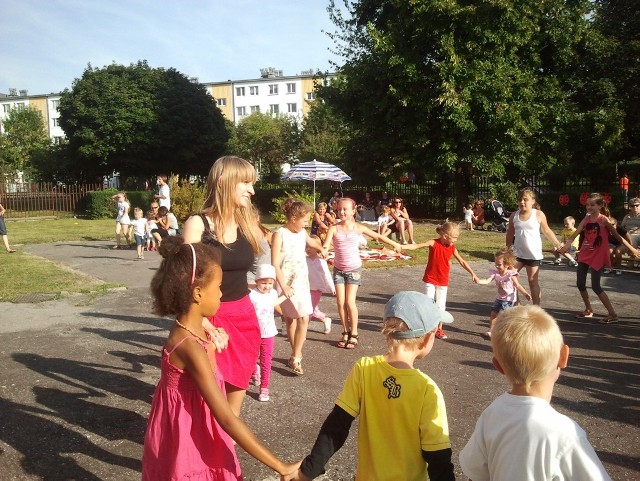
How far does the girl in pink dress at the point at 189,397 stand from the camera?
8.77ft

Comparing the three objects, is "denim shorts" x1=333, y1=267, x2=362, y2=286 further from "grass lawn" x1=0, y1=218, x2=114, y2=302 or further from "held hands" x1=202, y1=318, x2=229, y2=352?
"grass lawn" x1=0, y1=218, x2=114, y2=302

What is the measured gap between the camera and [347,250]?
7.43m

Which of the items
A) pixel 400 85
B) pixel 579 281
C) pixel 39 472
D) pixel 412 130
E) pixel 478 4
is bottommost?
pixel 39 472

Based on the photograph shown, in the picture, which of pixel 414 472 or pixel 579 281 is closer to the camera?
pixel 414 472

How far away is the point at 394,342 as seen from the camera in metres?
2.65

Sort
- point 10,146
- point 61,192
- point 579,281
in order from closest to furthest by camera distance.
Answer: point 579,281 < point 61,192 < point 10,146

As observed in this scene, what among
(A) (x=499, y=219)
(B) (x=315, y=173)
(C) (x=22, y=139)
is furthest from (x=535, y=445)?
(C) (x=22, y=139)

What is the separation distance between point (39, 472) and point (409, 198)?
28.3 metres

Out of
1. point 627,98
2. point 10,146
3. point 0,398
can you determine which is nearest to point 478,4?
point 627,98

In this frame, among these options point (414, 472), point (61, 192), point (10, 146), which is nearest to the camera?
point (414, 472)

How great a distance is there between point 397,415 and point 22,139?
82232 mm

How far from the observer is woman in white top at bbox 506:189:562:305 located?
859 centimetres

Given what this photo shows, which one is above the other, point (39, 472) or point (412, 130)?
point (412, 130)

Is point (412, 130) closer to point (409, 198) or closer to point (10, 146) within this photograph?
point (409, 198)
